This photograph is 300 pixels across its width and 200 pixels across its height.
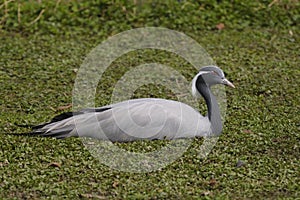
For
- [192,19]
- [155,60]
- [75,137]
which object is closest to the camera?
[75,137]

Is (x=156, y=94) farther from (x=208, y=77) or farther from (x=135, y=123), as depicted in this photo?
(x=135, y=123)

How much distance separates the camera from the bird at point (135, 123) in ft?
19.2

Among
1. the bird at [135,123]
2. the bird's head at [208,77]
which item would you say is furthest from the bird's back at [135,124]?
the bird's head at [208,77]

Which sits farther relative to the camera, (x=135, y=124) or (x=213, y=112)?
(x=213, y=112)

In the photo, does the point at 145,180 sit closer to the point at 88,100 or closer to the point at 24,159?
the point at 24,159

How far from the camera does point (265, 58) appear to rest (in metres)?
8.16

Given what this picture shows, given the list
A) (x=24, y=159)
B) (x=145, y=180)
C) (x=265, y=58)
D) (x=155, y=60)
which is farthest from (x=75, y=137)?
(x=265, y=58)

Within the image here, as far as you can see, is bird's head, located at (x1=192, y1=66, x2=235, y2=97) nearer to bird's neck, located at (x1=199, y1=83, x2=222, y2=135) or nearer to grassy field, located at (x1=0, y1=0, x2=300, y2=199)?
bird's neck, located at (x1=199, y1=83, x2=222, y2=135)

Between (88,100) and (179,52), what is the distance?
1.83 metres

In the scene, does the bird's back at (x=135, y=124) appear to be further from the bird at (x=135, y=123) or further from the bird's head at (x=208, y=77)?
the bird's head at (x=208, y=77)

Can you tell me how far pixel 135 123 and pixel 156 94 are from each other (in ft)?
4.15

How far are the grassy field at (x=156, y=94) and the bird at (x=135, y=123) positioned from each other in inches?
3.3

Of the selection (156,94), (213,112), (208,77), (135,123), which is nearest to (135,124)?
(135,123)

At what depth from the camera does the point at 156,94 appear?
23.2 feet
